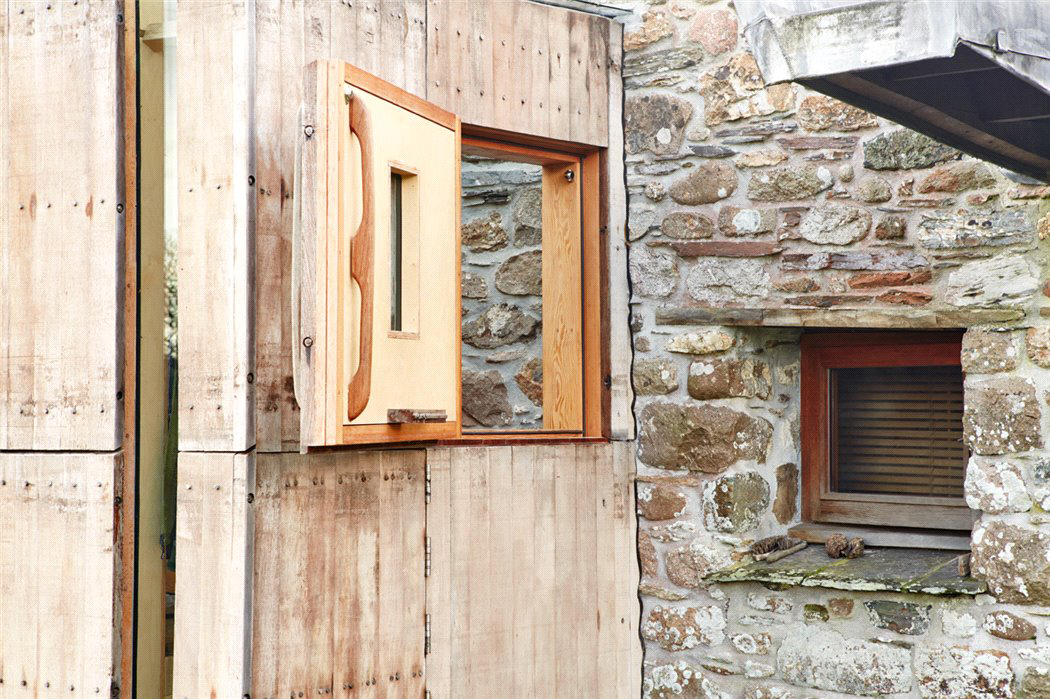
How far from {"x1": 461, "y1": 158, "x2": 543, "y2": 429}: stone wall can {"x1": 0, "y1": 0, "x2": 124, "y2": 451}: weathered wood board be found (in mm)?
1809

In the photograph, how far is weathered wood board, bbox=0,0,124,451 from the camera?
349 cm

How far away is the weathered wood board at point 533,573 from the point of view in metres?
3.96

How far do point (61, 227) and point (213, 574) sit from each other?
1.09 meters

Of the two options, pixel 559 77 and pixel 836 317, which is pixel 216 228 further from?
pixel 836 317

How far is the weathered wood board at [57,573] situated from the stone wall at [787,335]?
192 cm

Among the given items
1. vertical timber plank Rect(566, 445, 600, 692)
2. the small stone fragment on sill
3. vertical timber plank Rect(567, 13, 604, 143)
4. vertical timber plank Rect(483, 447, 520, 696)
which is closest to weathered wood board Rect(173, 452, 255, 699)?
vertical timber plank Rect(483, 447, 520, 696)

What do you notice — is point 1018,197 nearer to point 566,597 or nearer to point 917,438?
point 917,438

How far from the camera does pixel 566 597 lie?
4.29 meters

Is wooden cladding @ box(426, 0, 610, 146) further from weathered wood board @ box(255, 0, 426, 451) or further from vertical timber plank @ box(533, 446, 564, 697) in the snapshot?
vertical timber plank @ box(533, 446, 564, 697)

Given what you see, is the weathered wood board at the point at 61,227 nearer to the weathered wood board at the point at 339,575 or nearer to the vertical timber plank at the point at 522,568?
the weathered wood board at the point at 339,575

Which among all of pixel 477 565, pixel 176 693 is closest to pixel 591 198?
pixel 477 565

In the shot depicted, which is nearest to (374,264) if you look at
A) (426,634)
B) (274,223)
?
(274,223)

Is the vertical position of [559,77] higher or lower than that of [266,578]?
higher

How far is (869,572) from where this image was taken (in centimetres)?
405
